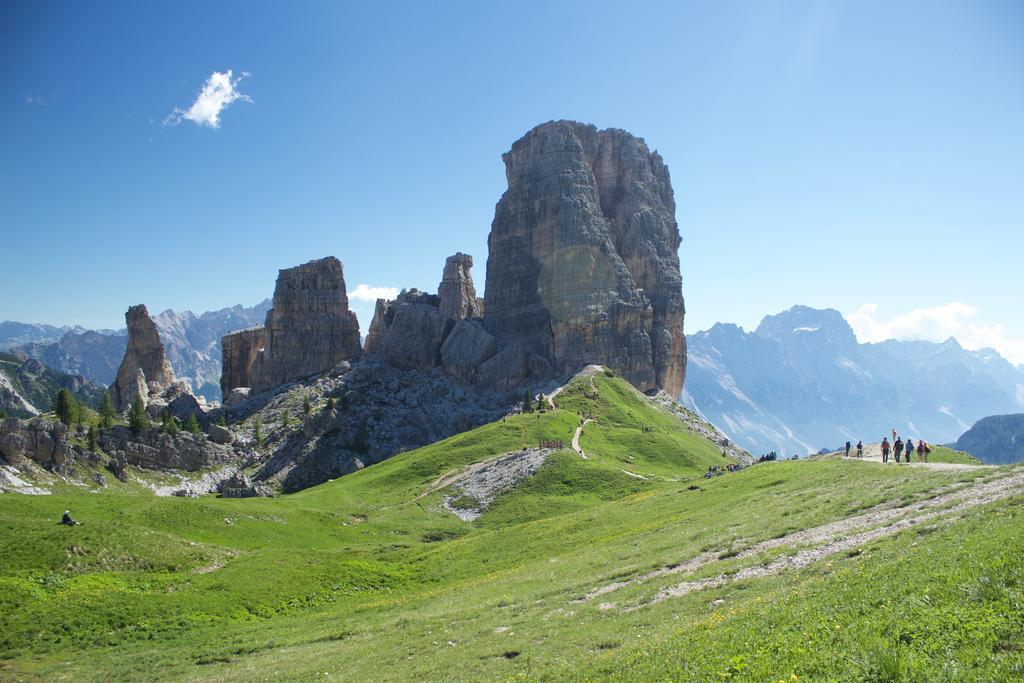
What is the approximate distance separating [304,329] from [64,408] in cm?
7960

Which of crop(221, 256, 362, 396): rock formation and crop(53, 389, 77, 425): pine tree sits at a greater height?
crop(221, 256, 362, 396): rock formation

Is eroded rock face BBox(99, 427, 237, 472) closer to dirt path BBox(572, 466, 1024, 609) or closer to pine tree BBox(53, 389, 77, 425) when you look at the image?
pine tree BBox(53, 389, 77, 425)

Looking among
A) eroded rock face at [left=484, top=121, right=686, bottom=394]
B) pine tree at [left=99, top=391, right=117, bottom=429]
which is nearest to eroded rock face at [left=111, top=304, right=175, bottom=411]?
pine tree at [left=99, top=391, right=117, bottom=429]

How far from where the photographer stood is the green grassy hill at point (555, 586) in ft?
51.3

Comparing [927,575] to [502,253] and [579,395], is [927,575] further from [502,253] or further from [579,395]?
[502,253]

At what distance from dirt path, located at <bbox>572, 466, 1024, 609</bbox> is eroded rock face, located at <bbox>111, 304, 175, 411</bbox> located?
7328 inches

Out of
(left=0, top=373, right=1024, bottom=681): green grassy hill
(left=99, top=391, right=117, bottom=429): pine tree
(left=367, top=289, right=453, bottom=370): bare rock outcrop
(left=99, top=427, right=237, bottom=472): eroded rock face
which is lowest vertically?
(left=0, top=373, right=1024, bottom=681): green grassy hill

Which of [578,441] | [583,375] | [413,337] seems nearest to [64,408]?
[578,441]

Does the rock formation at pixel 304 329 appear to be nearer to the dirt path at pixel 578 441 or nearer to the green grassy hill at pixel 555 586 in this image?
the dirt path at pixel 578 441

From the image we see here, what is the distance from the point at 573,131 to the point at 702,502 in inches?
6122

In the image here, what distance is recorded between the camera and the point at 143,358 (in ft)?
637

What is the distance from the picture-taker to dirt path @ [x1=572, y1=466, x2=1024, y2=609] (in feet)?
87.2

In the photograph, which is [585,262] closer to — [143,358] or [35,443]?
[35,443]

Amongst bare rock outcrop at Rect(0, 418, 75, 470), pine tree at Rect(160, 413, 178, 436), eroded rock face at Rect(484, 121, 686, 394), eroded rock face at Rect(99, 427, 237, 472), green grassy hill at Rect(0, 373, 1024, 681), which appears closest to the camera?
green grassy hill at Rect(0, 373, 1024, 681)
